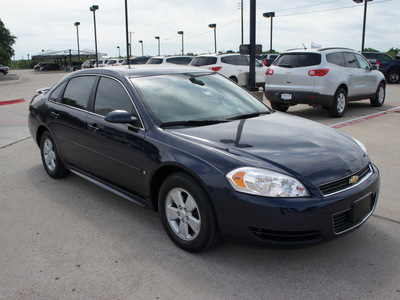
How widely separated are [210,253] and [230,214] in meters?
0.59

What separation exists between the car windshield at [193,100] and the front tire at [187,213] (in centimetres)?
66

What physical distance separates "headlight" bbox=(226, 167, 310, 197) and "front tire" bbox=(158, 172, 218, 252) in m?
0.31

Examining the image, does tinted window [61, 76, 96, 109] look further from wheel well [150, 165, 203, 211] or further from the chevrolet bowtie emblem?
the chevrolet bowtie emblem

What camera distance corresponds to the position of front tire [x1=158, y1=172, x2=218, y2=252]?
10.1 ft

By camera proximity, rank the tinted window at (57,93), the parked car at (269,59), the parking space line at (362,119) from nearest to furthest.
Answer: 1. the tinted window at (57,93)
2. the parking space line at (362,119)
3. the parked car at (269,59)

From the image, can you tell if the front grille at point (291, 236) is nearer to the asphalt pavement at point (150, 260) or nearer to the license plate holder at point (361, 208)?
the asphalt pavement at point (150, 260)

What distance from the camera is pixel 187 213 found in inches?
129

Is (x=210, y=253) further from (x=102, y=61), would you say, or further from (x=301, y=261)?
(x=102, y=61)

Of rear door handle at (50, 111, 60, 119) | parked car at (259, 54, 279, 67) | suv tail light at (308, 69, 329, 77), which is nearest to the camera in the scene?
rear door handle at (50, 111, 60, 119)

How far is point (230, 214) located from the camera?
9.60ft

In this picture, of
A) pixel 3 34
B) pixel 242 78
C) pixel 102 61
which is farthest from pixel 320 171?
pixel 3 34

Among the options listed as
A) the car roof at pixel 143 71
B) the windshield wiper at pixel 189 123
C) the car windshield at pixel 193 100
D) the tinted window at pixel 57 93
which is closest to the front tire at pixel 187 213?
the windshield wiper at pixel 189 123

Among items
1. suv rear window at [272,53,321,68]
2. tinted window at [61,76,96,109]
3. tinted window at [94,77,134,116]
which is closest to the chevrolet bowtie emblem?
tinted window at [94,77,134,116]

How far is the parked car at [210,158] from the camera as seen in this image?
288 cm
